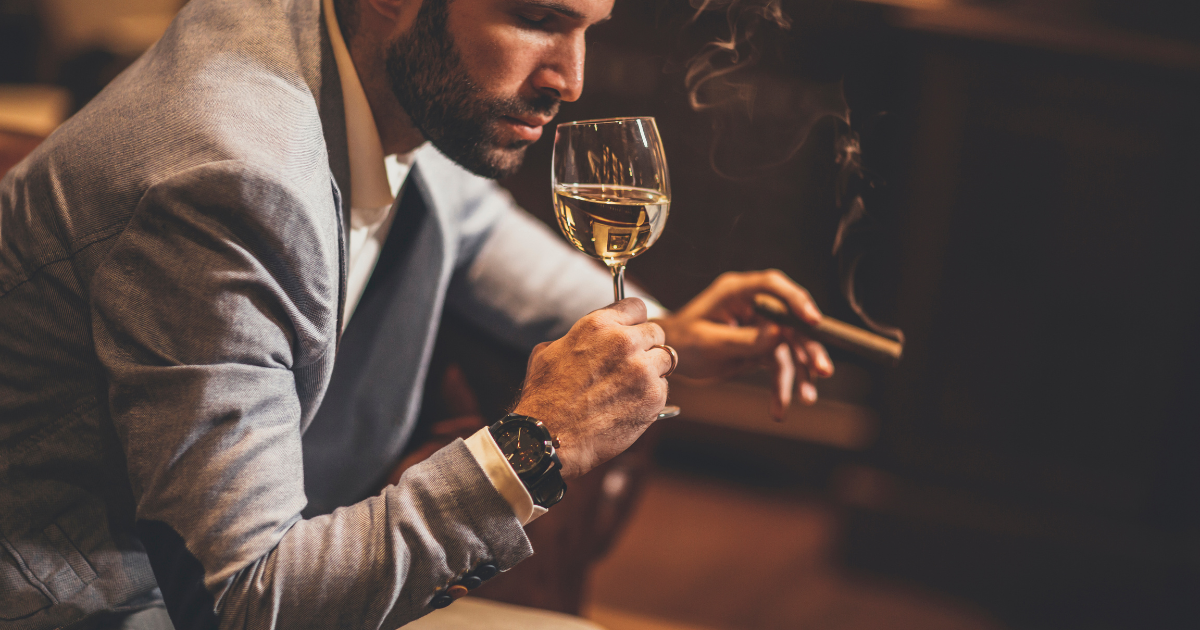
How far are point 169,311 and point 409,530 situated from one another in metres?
0.28

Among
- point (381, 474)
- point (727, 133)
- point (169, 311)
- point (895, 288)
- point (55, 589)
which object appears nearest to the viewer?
point (169, 311)

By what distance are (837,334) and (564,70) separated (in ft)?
1.70

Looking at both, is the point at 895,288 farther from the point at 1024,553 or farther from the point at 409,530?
the point at 409,530

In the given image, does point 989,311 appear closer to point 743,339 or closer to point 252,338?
point 743,339

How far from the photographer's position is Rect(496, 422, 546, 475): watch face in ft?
2.49

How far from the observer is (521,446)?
0.76m

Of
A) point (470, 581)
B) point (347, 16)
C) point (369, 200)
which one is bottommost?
point (470, 581)

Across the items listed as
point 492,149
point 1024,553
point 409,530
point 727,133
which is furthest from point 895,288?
point 409,530

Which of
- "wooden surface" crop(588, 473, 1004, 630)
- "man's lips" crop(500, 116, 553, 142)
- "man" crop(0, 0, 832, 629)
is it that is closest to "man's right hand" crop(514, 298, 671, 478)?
"man" crop(0, 0, 832, 629)

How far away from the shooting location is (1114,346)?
208 centimetres

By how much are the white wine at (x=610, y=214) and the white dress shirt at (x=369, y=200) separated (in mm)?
237

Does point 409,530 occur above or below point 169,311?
below

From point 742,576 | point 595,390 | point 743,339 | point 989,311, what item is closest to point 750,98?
point 743,339

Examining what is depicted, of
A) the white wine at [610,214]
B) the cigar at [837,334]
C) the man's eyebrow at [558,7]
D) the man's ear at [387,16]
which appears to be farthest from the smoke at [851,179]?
the man's ear at [387,16]
